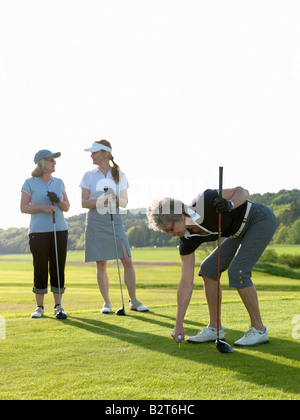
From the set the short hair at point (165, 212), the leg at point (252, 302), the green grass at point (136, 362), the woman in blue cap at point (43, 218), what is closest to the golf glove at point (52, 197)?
the woman in blue cap at point (43, 218)

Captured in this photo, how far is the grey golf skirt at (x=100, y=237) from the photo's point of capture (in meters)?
7.21

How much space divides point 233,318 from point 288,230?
73.6 m

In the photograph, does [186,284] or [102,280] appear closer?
[186,284]

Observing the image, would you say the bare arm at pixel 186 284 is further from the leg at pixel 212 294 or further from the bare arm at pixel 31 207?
the bare arm at pixel 31 207

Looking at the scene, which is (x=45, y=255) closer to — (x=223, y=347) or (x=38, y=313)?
(x=38, y=313)

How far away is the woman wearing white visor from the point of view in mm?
7121

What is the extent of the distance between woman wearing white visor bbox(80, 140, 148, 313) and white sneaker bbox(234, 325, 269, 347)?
2.65m

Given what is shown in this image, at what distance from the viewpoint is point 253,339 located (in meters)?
4.80

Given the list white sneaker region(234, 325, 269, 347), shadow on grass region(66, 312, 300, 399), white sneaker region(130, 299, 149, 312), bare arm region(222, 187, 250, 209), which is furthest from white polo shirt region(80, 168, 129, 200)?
white sneaker region(234, 325, 269, 347)

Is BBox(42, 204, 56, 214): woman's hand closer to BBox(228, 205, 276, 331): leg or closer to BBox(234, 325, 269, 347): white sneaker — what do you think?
BBox(228, 205, 276, 331): leg

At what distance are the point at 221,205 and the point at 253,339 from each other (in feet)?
4.53

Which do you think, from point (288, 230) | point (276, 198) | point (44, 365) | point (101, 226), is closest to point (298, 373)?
point (44, 365)

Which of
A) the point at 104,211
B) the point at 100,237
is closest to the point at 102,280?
the point at 100,237

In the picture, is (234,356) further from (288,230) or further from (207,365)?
(288,230)
